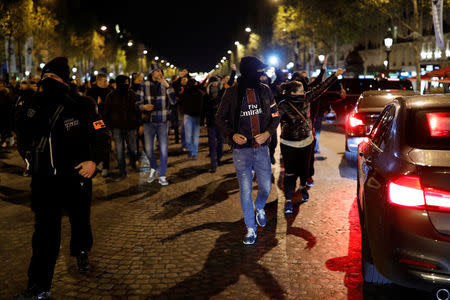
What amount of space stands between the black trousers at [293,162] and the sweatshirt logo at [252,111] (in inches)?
60.4

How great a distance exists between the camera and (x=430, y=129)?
13.0 ft

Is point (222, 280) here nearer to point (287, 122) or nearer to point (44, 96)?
point (44, 96)

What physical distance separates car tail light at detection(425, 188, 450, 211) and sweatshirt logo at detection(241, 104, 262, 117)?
2579mm

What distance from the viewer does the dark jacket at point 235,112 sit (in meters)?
5.65

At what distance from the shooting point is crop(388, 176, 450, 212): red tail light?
133 inches

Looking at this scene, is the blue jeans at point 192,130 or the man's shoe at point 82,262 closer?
the man's shoe at point 82,262

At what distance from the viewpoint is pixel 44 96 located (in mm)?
4410

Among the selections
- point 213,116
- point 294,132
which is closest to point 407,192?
point 294,132

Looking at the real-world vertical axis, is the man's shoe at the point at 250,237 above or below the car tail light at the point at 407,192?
below

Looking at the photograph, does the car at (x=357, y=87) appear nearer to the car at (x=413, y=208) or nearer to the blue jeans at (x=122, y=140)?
the blue jeans at (x=122, y=140)

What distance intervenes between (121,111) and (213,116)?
2.35 m

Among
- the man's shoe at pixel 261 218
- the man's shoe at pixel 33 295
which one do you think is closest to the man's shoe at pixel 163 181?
the man's shoe at pixel 261 218

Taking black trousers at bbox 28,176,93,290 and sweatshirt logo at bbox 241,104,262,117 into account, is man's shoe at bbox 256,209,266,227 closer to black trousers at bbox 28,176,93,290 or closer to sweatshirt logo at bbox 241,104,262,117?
sweatshirt logo at bbox 241,104,262,117

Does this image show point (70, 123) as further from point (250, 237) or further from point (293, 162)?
point (293, 162)
